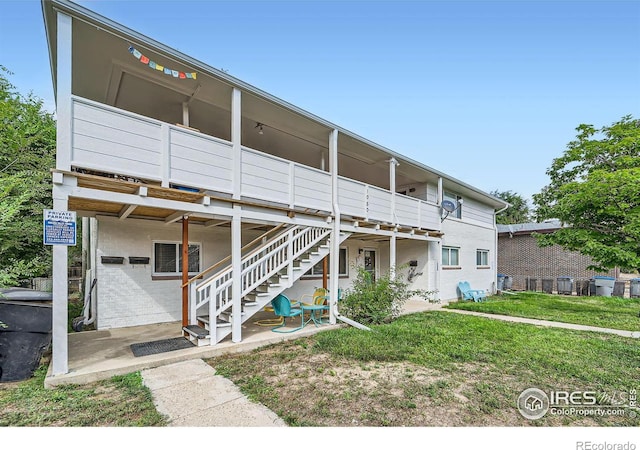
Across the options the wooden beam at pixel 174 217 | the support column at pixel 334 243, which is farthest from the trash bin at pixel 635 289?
the wooden beam at pixel 174 217

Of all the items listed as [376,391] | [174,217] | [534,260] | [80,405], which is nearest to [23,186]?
[174,217]

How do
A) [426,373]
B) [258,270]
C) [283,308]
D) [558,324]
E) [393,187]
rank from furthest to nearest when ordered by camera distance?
[393,187] → [558,324] → [258,270] → [283,308] → [426,373]

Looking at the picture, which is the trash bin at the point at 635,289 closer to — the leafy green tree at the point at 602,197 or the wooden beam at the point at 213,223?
the leafy green tree at the point at 602,197

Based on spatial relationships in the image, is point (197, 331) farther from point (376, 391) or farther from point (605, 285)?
point (605, 285)

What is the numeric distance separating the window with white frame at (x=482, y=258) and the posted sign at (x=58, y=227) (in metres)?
16.1

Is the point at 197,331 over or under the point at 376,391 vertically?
over

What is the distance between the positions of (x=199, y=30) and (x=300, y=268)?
733 centimetres

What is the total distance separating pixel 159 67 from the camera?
5.15 meters

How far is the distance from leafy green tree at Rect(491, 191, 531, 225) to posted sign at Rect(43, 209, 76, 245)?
130 ft

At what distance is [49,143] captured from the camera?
39.2 ft

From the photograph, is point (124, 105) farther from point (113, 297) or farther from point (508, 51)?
point (508, 51)

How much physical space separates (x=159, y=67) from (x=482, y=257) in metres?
16.1

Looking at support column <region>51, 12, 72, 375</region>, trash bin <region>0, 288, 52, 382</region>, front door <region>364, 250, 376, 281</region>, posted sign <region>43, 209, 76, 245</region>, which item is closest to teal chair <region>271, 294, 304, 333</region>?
support column <region>51, 12, 72, 375</region>

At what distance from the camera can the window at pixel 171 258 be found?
810cm
